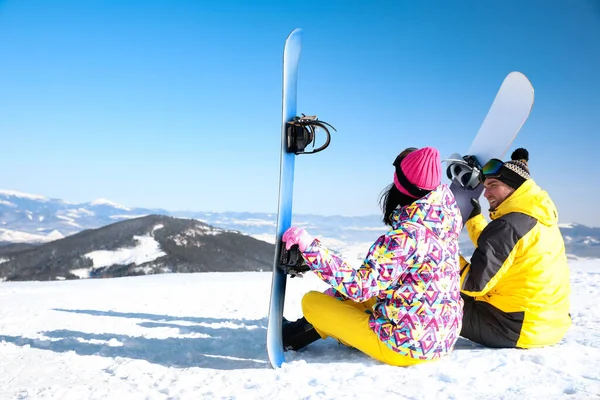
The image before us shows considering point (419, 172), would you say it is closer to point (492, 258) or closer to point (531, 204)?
point (492, 258)

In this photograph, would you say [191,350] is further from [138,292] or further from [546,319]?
[138,292]

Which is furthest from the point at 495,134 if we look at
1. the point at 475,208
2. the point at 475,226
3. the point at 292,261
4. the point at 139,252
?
the point at 139,252

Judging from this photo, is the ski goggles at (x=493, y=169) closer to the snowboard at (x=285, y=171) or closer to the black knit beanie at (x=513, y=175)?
the black knit beanie at (x=513, y=175)

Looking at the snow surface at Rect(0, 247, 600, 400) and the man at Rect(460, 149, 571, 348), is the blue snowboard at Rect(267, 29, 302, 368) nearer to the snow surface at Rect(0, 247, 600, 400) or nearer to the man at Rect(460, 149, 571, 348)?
the snow surface at Rect(0, 247, 600, 400)

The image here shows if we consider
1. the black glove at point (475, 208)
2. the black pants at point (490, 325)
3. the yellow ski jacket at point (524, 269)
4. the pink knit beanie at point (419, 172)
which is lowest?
the black pants at point (490, 325)

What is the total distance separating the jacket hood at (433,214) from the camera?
251cm

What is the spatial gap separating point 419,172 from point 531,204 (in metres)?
0.99

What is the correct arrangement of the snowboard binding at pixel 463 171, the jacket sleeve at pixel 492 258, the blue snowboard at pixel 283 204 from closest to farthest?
the jacket sleeve at pixel 492 258 < the blue snowboard at pixel 283 204 < the snowboard binding at pixel 463 171

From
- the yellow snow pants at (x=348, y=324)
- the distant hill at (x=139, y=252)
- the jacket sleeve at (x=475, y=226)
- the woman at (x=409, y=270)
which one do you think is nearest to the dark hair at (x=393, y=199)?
the woman at (x=409, y=270)

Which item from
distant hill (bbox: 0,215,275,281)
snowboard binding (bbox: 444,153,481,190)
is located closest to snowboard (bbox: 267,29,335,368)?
snowboard binding (bbox: 444,153,481,190)

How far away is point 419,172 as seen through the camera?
2459mm

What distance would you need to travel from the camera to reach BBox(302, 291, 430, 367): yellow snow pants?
271cm

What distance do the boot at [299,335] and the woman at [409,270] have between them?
0.47 meters

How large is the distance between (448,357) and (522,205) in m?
1.07
